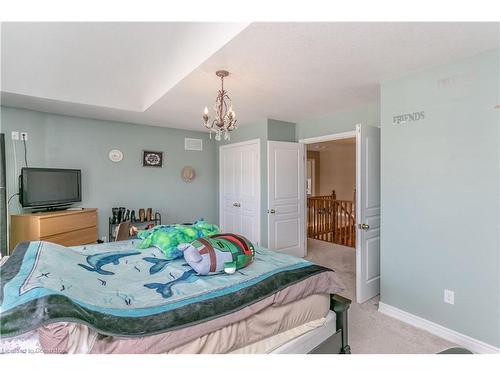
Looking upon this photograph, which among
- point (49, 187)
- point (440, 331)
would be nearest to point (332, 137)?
point (440, 331)

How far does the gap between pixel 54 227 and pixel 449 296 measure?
13.7 feet

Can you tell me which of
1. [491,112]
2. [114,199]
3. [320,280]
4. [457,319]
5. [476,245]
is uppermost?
[491,112]

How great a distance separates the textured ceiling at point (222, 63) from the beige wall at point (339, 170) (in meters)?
5.48

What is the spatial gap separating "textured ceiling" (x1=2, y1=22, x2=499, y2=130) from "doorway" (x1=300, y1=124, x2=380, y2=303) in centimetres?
69

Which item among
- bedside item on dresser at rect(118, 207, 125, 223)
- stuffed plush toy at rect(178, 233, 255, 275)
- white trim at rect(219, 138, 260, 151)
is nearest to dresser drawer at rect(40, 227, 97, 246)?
bedside item on dresser at rect(118, 207, 125, 223)

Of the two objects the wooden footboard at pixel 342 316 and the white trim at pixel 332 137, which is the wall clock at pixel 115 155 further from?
the wooden footboard at pixel 342 316

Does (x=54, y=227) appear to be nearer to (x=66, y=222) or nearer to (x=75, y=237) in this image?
(x=66, y=222)

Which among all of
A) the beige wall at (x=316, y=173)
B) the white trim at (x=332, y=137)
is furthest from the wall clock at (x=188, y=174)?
the beige wall at (x=316, y=173)

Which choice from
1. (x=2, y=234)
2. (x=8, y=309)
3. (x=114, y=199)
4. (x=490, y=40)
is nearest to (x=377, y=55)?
(x=490, y=40)

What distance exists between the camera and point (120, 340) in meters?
0.99

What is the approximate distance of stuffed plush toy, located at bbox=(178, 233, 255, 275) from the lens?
62.5 inches

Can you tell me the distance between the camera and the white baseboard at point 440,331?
187 cm
